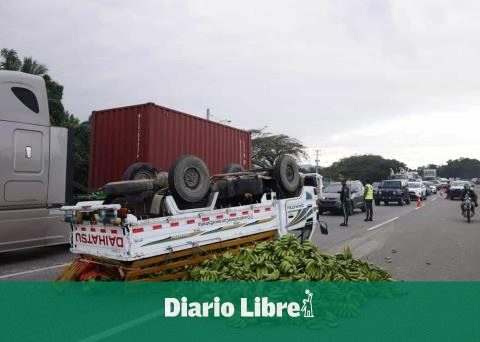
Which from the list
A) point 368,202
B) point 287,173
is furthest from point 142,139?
point 368,202

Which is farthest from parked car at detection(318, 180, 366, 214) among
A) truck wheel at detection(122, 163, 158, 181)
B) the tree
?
the tree

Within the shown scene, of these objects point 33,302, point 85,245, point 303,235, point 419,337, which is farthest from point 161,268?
point 303,235

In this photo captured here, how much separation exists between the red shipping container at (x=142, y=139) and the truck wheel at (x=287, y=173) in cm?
296

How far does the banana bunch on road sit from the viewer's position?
5.15 metres

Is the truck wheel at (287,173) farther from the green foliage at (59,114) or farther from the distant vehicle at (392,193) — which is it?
the distant vehicle at (392,193)

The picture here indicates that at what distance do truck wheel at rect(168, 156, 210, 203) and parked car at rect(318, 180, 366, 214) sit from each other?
41.8ft

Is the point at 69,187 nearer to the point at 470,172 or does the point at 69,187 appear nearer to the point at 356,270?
the point at 356,270

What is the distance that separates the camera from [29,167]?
308 inches

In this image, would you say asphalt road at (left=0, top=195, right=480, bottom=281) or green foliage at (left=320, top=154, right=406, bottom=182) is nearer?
asphalt road at (left=0, top=195, right=480, bottom=281)

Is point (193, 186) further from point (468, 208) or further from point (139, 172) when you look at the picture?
point (468, 208)

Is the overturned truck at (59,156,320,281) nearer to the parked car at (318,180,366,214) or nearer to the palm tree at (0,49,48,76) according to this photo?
the parked car at (318,180,366,214)

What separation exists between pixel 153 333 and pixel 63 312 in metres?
1.34

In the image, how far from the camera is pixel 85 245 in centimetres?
579

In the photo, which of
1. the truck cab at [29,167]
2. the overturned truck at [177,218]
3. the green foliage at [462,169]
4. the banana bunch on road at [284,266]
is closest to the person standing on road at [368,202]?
the overturned truck at [177,218]
